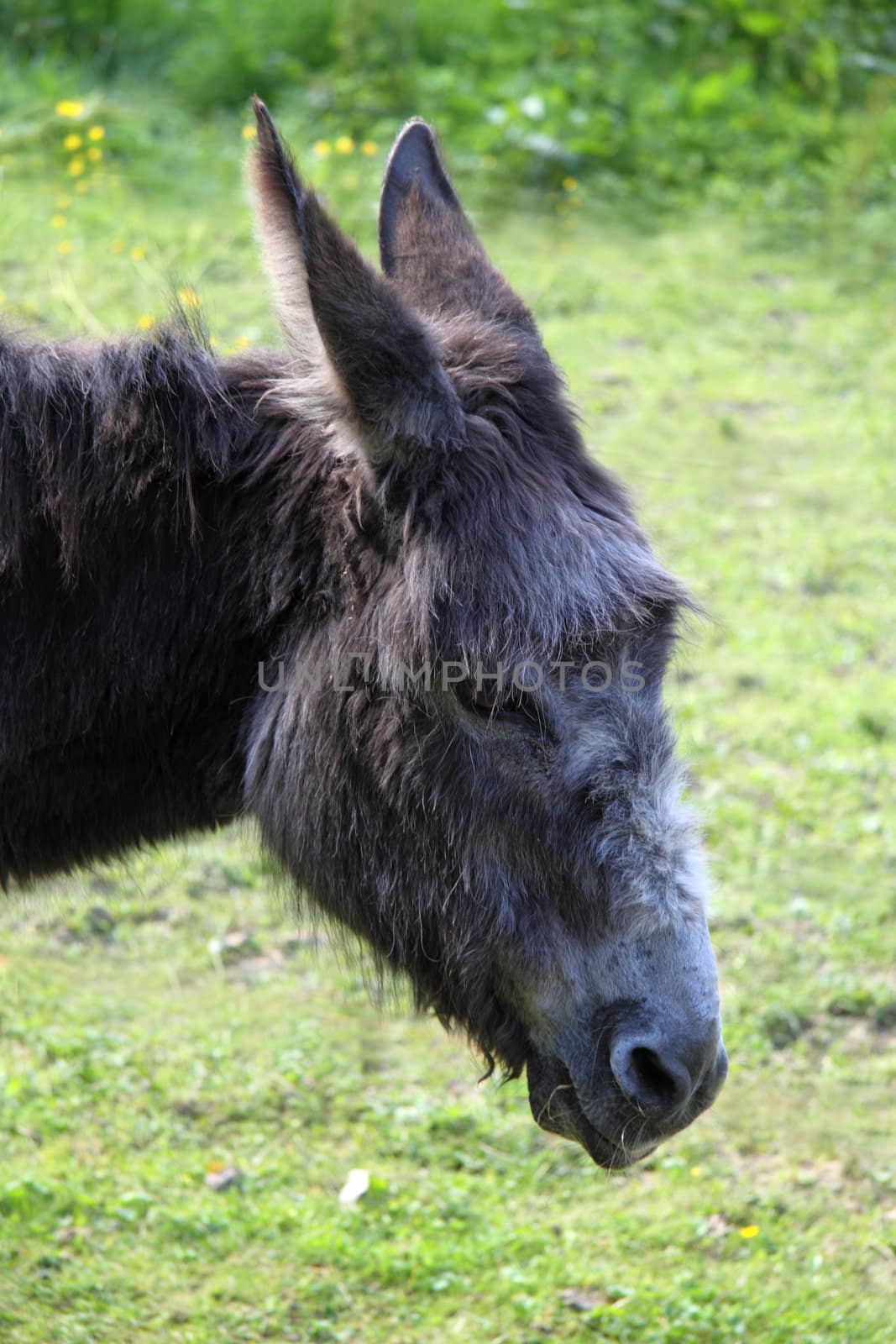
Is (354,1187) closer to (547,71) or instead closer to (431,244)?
(431,244)

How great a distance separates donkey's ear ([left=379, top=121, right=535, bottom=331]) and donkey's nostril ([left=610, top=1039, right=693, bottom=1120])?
1.59m

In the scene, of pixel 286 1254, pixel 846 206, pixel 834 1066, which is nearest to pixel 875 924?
pixel 834 1066

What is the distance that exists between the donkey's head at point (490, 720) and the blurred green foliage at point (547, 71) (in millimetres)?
8396

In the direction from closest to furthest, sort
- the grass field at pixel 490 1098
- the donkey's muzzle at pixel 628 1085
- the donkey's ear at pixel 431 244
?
the donkey's muzzle at pixel 628 1085 < the donkey's ear at pixel 431 244 < the grass field at pixel 490 1098

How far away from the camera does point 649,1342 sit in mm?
3443

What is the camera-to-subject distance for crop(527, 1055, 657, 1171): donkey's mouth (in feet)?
9.14

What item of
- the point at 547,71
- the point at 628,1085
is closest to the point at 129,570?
the point at 628,1085

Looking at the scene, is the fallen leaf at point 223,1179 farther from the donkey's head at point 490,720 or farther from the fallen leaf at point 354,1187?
the donkey's head at point 490,720

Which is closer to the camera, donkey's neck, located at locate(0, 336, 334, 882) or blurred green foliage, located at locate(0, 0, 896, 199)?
donkey's neck, located at locate(0, 336, 334, 882)

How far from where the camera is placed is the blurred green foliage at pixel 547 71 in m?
10.6

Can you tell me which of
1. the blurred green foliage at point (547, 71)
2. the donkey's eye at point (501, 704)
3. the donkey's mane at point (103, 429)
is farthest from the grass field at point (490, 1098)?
the blurred green foliage at point (547, 71)

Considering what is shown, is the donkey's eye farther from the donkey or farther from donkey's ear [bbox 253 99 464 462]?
donkey's ear [bbox 253 99 464 462]

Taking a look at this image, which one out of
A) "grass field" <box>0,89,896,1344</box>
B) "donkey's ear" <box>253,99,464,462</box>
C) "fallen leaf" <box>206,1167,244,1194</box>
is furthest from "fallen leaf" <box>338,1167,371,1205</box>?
"donkey's ear" <box>253,99,464,462</box>

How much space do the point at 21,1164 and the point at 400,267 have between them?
2591mm
